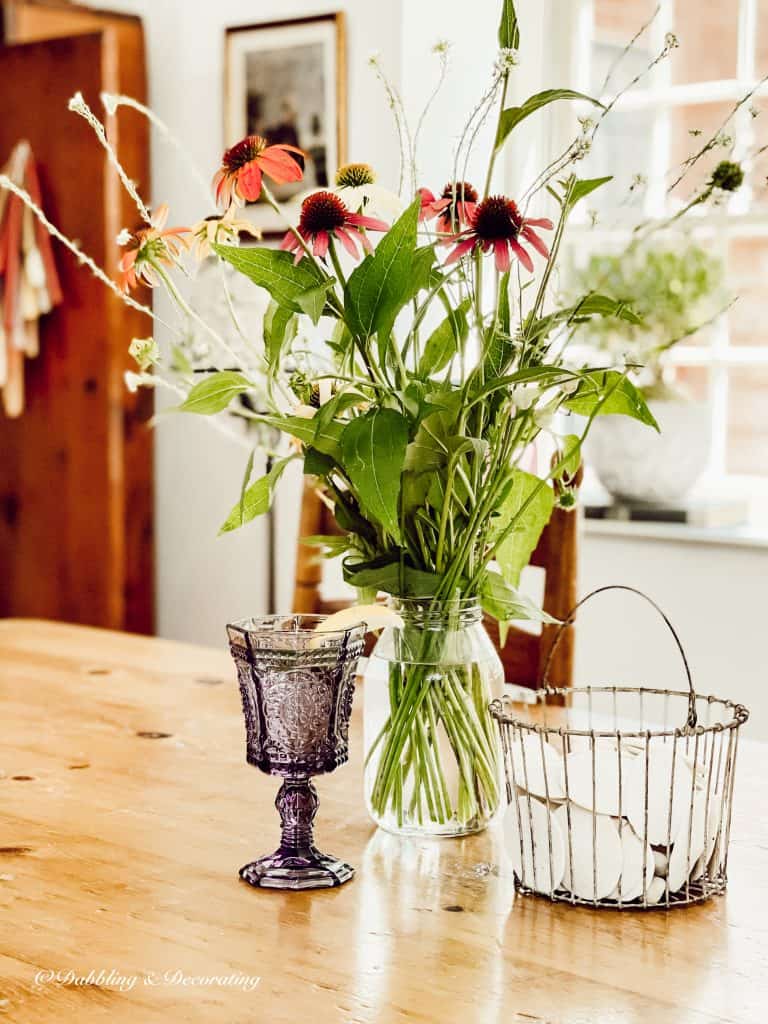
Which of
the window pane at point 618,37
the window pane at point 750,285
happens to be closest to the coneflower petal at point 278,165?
the window pane at point 750,285

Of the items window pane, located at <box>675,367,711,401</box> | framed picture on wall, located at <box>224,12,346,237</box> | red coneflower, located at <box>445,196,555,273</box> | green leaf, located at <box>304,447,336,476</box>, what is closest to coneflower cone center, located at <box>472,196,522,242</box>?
red coneflower, located at <box>445,196,555,273</box>

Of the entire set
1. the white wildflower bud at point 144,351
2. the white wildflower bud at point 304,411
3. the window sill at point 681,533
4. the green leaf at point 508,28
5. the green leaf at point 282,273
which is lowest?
the window sill at point 681,533

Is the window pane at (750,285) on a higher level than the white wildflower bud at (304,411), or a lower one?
higher

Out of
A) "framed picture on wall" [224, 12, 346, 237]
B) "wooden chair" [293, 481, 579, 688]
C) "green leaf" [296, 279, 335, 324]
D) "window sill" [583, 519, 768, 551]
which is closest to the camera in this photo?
"green leaf" [296, 279, 335, 324]

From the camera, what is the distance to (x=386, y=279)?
3.20ft

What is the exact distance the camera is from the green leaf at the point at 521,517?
1112 mm

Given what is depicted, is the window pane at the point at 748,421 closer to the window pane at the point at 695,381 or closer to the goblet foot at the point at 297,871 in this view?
the window pane at the point at 695,381

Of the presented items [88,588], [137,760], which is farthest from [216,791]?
[88,588]

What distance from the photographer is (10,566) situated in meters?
3.70

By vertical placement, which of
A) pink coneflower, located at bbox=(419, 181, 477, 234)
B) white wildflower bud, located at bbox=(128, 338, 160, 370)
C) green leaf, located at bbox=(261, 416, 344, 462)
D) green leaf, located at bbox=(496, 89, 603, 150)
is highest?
green leaf, located at bbox=(496, 89, 603, 150)

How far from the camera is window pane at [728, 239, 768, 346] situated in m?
2.96

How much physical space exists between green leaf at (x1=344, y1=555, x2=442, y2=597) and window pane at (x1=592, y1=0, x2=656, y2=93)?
228 centimetres

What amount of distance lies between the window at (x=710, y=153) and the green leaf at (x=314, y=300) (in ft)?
6.79

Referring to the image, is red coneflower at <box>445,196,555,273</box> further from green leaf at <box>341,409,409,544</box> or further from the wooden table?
the wooden table
